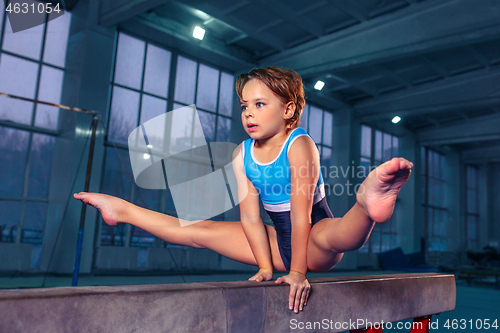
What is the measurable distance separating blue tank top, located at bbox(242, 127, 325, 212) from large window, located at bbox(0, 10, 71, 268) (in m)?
6.33

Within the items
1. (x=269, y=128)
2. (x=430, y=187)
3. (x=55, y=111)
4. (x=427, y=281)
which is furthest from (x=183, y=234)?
(x=430, y=187)

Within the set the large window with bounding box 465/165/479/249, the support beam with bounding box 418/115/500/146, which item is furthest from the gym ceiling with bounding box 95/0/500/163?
the large window with bounding box 465/165/479/249

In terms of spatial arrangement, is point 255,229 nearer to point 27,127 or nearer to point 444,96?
point 27,127

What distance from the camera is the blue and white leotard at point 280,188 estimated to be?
1.55 meters

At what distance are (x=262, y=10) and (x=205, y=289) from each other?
723cm

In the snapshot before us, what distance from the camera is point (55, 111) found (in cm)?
712

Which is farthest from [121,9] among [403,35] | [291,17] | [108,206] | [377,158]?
[377,158]

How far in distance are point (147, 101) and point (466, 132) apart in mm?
11095

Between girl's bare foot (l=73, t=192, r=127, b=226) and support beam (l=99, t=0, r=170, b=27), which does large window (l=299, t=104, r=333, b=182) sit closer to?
support beam (l=99, t=0, r=170, b=27)

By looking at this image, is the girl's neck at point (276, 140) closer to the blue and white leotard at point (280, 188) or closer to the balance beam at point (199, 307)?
the blue and white leotard at point (280, 188)

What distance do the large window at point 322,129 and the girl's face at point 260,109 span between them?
10102 millimetres

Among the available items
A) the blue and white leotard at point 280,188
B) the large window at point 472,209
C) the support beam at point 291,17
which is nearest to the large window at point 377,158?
the large window at point 472,209

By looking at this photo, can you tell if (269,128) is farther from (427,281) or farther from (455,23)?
(455,23)

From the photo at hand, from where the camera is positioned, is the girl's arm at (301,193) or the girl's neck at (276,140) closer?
the girl's arm at (301,193)
